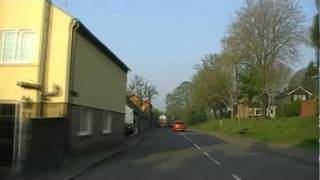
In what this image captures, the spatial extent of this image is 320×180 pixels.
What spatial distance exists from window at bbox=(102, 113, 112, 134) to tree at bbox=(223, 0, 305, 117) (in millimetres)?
33756

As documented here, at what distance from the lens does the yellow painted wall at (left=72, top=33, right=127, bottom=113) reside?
80.0 ft

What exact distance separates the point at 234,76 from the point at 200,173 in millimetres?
68180

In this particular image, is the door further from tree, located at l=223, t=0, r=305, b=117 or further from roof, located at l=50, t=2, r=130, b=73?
tree, located at l=223, t=0, r=305, b=117

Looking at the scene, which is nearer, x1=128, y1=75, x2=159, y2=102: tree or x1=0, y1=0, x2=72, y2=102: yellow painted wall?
x1=0, y1=0, x2=72, y2=102: yellow painted wall

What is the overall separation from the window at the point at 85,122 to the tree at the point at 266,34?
39.3 m

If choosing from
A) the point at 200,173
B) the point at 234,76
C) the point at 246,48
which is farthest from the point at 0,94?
the point at 234,76

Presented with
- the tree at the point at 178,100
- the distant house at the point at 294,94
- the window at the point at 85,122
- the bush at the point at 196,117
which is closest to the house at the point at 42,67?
the window at the point at 85,122

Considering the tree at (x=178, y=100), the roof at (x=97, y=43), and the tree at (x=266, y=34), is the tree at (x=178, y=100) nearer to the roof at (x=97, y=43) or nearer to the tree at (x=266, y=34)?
the tree at (x=266, y=34)

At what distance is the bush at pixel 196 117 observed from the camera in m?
129

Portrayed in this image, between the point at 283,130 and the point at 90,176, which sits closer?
the point at 90,176

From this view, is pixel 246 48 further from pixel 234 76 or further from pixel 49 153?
pixel 49 153

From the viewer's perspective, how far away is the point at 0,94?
873 inches

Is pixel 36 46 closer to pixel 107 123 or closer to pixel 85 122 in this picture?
pixel 85 122

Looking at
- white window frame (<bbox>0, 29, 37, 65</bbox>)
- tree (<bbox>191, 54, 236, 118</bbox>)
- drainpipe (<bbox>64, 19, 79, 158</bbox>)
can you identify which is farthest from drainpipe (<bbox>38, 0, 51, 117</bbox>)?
tree (<bbox>191, 54, 236, 118</bbox>)
